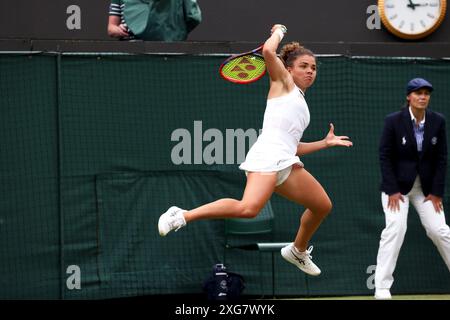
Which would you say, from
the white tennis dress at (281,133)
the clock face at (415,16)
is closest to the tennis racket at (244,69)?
the white tennis dress at (281,133)

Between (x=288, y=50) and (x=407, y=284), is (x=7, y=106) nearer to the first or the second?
(x=288, y=50)

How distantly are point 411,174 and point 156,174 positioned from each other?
2.26 meters

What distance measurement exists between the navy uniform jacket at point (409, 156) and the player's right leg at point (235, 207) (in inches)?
75.9

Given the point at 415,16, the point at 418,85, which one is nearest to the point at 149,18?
the point at 418,85

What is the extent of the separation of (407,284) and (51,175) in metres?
3.39

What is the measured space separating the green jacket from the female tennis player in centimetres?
210

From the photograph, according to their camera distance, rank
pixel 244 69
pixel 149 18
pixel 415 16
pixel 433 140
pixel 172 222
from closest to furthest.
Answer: pixel 172 222 → pixel 244 69 → pixel 433 140 → pixel 149 18 → pixel 415 16

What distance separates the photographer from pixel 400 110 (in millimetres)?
10219

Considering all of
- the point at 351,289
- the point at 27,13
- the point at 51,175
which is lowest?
the point at 351,289

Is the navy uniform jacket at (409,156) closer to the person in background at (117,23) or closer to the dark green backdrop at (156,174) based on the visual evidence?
the dark green backdrop at (156,174)

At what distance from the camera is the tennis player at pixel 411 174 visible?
9445 millimetres

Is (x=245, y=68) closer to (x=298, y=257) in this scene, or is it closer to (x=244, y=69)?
(x=244, y=69)

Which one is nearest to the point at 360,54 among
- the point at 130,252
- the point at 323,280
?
the point at 323,280

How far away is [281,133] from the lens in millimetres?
8070
